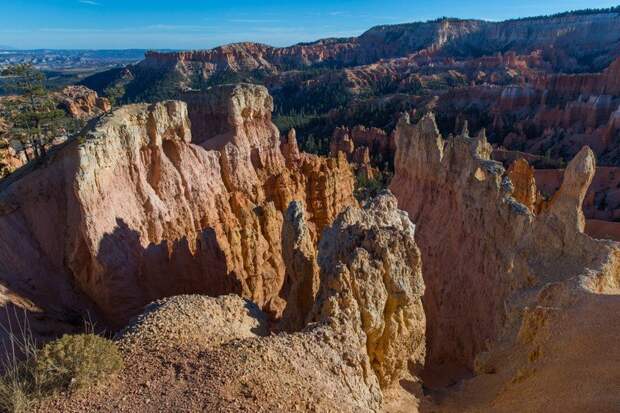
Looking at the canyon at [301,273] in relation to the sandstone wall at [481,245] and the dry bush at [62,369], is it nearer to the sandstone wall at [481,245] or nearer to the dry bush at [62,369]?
the sandstone wall at [481,245]

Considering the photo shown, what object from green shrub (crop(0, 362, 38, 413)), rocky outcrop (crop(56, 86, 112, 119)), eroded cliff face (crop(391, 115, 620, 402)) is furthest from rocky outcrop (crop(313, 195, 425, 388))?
rocky outcrop (crop(56, 86, 112, 119))

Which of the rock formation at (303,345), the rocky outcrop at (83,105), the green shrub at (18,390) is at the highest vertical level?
the green shrub at (18,390)

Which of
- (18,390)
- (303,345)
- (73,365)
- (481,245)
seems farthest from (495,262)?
(18,390)

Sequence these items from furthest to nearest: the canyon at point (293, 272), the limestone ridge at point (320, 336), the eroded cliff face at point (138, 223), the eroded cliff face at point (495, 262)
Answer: the eroded cliff face at point (138, 223), the eroded cliff face at point (495, 262), the canyon at point (293, 272), the limestone ridge at point (320, 336)

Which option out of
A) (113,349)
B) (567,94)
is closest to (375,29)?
(567,94)

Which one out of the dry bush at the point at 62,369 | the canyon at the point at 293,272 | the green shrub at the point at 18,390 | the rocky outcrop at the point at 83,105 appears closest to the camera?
the green shrub at the point at 18,390

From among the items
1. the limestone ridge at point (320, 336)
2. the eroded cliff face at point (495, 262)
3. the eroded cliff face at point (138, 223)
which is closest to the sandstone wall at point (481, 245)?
the eroded cliff face at point (495, 262)

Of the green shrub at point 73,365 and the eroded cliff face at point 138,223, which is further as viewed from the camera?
the eroded cliff face at point 138,223
